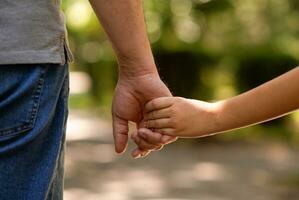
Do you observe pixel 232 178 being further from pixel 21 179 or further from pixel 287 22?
pixel 21 179

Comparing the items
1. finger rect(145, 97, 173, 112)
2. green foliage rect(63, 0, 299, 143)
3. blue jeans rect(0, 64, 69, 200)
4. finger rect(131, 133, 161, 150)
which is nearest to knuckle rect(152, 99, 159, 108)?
finger rect(145, 97, 173, 112)

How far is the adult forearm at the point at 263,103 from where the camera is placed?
2324mm

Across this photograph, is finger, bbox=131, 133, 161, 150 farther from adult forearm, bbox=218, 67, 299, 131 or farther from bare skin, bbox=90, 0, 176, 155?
adult forearm, bbox=218, 67, 299, 131

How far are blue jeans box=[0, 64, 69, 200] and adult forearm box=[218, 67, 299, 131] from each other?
0.60 m

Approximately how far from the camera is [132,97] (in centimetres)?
259

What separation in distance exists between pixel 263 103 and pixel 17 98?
30.9 inches

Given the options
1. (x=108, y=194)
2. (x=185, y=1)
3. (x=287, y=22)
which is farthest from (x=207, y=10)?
(x=108, y=194)

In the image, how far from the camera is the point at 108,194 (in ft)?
23.3

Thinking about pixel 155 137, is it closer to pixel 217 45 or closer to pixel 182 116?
pixel 182 116

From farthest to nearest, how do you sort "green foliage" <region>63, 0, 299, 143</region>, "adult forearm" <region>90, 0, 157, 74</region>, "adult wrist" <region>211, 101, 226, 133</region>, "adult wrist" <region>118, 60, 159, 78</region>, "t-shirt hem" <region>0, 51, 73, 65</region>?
"green foliage" <region>63, 0, 299, 143</region> < "adult wrist" <region>118, 60, 159, 78</region> < "adult wrist" <region>211, 101, 226, 133</region> < "adult forearm" <region>90, 0, 157, 74</region> < "t-shirt hem" <region>0, 51, 73, 65</region>

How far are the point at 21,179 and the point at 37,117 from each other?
6.1 inches

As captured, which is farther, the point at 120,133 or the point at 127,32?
the point at 120,133

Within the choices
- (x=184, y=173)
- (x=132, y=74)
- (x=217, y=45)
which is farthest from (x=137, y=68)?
(x=217, y=45)

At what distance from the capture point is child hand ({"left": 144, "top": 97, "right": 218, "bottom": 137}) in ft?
8.07
